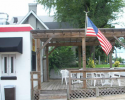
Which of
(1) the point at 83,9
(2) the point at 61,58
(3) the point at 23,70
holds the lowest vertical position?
(3) the point at 23,70

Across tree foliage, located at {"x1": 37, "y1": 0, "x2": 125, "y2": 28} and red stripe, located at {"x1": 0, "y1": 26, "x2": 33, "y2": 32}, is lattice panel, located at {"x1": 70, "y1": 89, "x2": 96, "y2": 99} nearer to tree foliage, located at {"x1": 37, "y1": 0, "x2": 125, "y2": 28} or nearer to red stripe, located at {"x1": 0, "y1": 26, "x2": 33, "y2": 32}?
red stripe, located at {"x1": 0, "y1": 26, "x2": 33, "y2": 32}

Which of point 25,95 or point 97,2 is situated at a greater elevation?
point 97,2

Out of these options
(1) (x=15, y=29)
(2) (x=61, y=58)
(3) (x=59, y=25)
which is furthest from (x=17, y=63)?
(3) (x=59, y=25)

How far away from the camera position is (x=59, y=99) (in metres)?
9.53

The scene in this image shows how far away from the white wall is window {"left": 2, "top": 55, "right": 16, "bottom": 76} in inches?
11.7

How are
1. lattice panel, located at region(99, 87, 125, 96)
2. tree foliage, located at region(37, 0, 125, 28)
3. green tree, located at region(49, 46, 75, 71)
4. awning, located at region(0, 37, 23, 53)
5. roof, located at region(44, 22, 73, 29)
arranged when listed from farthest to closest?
roof, located at region(44, 22, 73, 29), tree foliage, located at region(37, 0, 125, 28), green tree, located at region(49, 46, 75, 71), lattice panel, located at region(99, 87, 125, 96), awning, located at region(0, 37, 23, 53)

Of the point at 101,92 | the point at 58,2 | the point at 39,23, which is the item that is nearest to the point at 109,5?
the point at 58,2

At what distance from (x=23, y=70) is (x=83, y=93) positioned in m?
3.21

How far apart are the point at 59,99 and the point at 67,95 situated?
1.65 ft

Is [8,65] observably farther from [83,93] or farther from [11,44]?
[83,93]

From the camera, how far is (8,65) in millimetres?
10039

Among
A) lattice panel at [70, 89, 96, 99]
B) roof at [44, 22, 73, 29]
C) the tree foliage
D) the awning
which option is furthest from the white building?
roof at [44, 22, 73, 29]

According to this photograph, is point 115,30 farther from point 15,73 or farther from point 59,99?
point 15,73

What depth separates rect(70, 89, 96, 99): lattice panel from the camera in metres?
9.99
